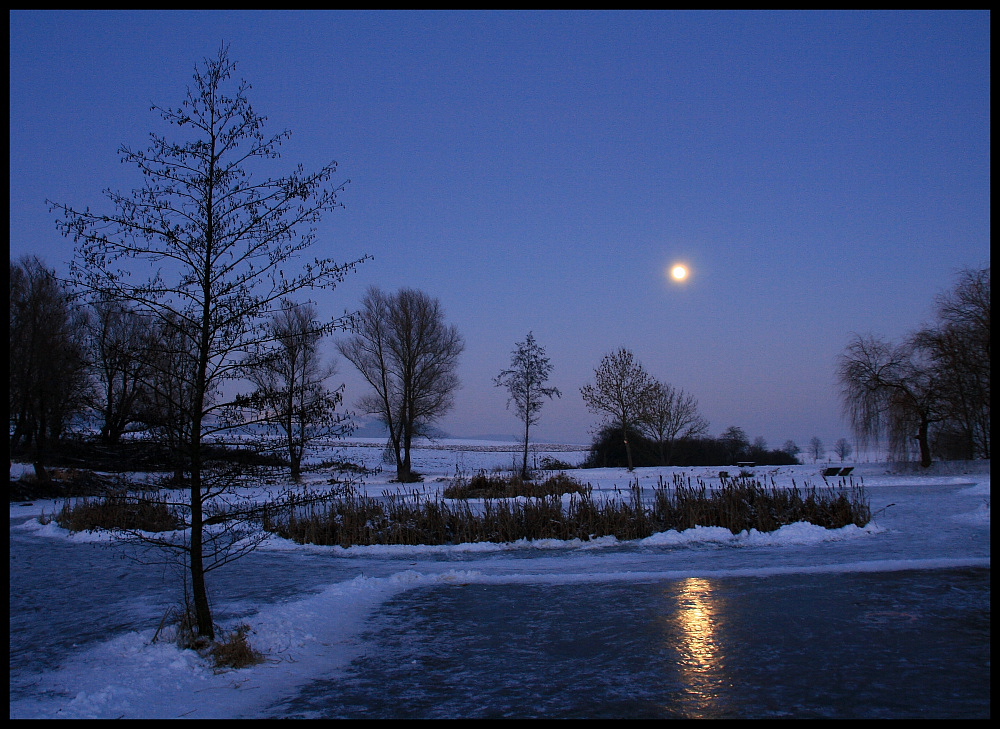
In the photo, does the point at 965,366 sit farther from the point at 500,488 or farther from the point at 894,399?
the point at 500,488

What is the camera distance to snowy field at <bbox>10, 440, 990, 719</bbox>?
5.23m

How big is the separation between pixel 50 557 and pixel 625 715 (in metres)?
13.3

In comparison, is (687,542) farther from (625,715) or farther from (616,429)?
(616,429)

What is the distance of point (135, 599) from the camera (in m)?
9.42

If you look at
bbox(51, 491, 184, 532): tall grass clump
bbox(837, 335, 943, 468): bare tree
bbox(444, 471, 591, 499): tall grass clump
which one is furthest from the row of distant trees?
bbox(51, 491, 184, 532): tall grass clump

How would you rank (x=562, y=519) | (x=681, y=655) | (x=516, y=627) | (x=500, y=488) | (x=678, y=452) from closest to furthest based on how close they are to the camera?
(x=681, y=655) → (x=516, y=627) → (x=562, y=519) → (x=500, y=488) → (x=678, y=452)

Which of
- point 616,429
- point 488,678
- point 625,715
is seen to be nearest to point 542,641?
point 488,678

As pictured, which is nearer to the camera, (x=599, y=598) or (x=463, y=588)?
(x=599, y=598)

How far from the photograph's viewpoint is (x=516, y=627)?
25.1ft

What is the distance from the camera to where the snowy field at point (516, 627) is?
523 cm

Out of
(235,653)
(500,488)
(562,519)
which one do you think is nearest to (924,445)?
(500,488)

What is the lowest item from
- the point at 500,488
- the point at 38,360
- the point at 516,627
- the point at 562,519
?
the point at 516,627

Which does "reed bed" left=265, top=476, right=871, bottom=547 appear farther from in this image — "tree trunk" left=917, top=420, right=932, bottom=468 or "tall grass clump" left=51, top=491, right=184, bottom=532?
"tree trunk" left=917, top=420, right=932, bottom=468

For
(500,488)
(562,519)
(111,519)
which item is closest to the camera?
(562,519)
